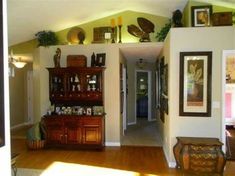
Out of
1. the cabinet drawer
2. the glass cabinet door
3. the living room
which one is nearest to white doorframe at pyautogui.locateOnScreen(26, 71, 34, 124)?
the living room

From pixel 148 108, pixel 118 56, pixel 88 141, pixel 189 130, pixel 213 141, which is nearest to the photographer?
pixel 213 141

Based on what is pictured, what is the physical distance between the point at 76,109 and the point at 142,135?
2285mm

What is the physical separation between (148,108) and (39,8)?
6.07 meters

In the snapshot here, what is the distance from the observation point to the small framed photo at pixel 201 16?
4437mm

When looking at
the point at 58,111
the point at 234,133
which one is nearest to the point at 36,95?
the point at 58,111

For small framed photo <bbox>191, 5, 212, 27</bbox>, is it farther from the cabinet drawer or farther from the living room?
the cabinet drawer

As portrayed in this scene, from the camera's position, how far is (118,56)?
18.1 feet

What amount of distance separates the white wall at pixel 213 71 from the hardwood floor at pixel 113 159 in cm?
43

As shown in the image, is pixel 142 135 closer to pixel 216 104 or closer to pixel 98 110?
pixel 98 110

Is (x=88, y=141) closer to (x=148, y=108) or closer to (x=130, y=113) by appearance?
(x=130, y=113)

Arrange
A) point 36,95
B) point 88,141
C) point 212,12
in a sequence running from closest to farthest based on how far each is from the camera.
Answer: point 212,12 < point 88,141 < point 36,95

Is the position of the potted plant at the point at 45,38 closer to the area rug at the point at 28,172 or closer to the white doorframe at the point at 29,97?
the area rug at the point at 28,172

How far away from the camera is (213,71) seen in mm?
3941

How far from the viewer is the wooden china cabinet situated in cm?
514
